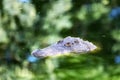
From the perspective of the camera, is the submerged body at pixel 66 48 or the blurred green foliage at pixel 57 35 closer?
the blurred green foliage at pixel 57 35

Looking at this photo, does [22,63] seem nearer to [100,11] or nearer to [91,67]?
[91,67]

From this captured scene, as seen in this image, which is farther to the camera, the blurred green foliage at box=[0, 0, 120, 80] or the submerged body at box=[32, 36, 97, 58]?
the submerged body at box=[32, 36, 97, 58]

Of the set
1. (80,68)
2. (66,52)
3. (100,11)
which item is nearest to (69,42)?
(66,52)

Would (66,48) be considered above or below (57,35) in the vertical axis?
below
